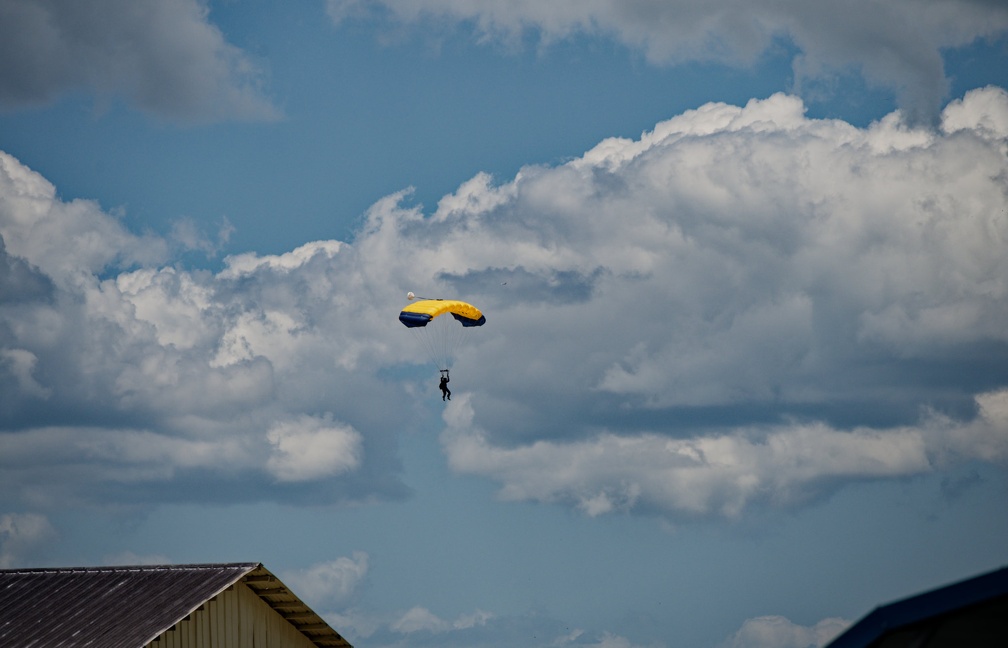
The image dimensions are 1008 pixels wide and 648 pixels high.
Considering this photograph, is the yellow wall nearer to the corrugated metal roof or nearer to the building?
the corrugated metal roof

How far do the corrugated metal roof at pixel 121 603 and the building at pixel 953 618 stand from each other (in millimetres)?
31262

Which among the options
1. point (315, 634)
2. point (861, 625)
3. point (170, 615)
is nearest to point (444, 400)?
point (315, 634)

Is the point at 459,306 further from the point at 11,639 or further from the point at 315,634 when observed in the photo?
the point at 11,639

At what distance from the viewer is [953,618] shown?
83.7ft

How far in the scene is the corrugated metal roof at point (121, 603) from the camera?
168ft

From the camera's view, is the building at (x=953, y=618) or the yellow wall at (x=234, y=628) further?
the yellow wall at (x=234, y=628)

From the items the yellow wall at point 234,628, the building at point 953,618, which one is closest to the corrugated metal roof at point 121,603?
the yellow wall at point 234,628

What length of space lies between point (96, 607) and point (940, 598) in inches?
1513

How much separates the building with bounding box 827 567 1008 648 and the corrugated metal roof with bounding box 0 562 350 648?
31262mm

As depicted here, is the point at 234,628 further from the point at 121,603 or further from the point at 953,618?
→ the point at 953,618

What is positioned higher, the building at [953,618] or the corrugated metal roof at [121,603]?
the corrugated metal roof at [121,603]

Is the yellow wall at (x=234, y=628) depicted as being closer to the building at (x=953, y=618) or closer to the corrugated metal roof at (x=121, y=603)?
the corrugated metal roof at (x=121, y=603)

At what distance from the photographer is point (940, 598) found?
25.4 meters

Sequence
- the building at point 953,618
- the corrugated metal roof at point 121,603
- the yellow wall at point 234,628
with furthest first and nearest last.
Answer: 1. the corrugated metal roof at point 121,603
2. the yellow wall at point 234,628
3. the building at point 953,618
